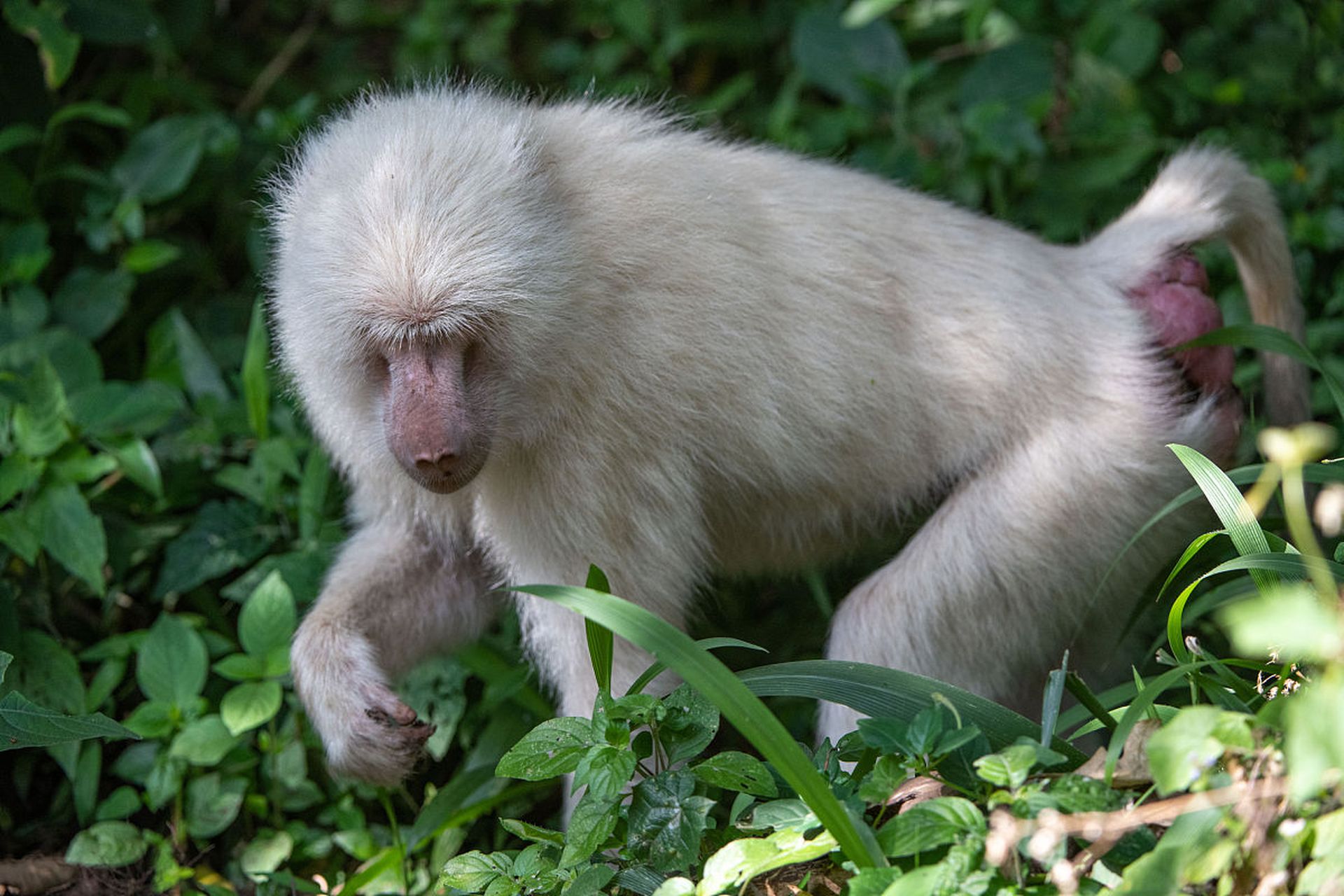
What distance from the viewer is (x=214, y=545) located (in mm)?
4254

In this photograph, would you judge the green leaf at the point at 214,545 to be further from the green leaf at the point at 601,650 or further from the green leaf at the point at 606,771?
the green leaf at the point at 606,771

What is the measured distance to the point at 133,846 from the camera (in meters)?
3.69

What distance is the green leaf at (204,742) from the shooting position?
3703mm

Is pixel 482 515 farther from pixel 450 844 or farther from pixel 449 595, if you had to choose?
pixel 450 844

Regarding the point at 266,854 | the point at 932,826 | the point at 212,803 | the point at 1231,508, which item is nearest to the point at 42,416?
the point at 212,803

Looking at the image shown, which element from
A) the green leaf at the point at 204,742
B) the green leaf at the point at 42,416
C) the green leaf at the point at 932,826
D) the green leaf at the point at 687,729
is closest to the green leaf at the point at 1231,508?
the green leaf at the point at 932,826

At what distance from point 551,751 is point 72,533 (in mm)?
2161

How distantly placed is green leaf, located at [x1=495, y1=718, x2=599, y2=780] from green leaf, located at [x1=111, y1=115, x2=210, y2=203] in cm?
323

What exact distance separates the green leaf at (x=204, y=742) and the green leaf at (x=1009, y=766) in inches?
96.1

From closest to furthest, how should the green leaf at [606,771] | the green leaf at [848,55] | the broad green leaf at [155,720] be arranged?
the green leaf at [606,771], the broad green leaf at [155,720], the green leaf at [848,55]

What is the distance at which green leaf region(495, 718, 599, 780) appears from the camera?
96.8 inches

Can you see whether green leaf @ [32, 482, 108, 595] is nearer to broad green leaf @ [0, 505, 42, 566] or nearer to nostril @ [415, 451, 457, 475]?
broad green leaf @ [0, 505, 42, 566]

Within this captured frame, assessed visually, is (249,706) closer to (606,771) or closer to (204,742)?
(204,742)

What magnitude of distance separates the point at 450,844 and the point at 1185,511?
2341 mm
